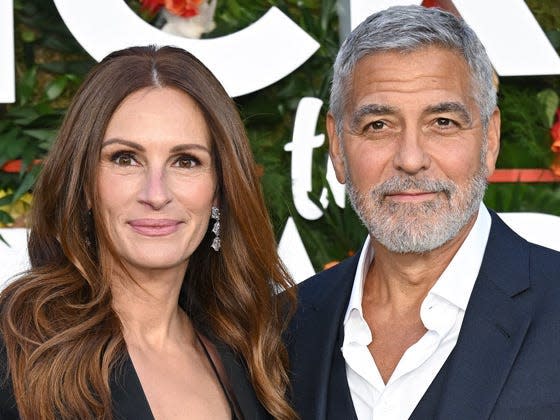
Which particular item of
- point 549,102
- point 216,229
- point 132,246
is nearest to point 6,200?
point 216,229

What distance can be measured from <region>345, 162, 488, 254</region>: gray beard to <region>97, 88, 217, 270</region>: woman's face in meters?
0.43

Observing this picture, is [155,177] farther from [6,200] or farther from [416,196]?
[6,200]

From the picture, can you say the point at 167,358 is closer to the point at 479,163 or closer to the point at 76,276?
the point at 76,276

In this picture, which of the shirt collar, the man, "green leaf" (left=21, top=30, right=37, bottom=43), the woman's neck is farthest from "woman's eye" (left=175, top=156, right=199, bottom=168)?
"green leaf" (left=21, top=30, right=37, bottom=43)

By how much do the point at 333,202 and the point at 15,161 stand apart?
109 cm

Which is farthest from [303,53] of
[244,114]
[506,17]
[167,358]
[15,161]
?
[167,358]

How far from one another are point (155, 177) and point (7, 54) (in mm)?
1464

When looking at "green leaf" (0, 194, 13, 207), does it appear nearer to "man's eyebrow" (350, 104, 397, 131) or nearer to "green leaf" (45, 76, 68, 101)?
"green leaf" (45, 76, 68, 101)

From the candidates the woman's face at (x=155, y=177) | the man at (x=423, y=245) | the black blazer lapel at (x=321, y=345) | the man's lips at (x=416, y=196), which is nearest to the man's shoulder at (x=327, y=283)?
the black blazer lapel at (x=321, y=345)

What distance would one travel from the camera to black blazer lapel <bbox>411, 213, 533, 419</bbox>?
2.63 m

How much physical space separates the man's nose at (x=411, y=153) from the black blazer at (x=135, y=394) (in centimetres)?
64

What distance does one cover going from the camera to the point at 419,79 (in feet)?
9.37

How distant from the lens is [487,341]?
2695 millimetres

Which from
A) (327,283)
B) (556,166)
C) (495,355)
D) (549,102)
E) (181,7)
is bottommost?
(495,355)
